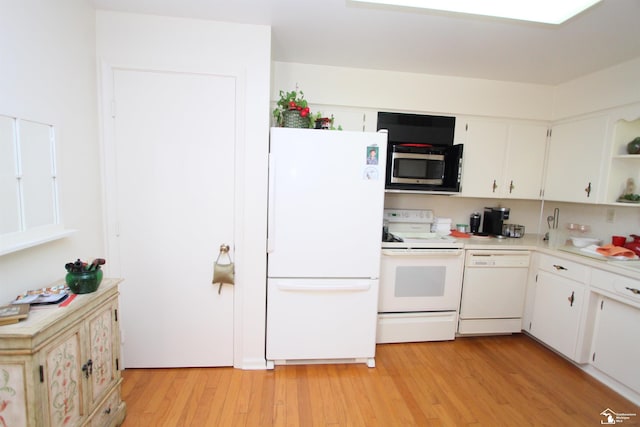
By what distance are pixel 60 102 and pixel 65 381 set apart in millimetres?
1424

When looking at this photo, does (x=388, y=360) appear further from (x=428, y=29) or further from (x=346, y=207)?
(x=428, y=29)

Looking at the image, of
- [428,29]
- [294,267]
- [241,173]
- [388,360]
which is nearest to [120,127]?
[241,173]

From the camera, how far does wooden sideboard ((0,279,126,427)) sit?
3.32ft

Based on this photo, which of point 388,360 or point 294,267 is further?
point 388,360

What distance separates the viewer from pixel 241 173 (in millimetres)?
1990

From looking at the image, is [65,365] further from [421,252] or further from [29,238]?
[421,252]

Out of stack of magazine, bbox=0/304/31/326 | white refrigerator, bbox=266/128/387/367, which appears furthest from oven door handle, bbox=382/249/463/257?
stack of magazine, bbox=0/304/31/326

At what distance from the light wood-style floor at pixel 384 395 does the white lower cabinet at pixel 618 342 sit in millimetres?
169

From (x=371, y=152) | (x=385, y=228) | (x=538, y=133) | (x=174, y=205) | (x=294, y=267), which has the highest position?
(x=538, y=133)

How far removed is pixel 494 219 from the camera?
297 centimetres

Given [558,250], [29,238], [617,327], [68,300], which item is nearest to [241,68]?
[29,238]

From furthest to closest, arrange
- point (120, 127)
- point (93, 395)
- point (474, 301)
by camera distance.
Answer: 1. point (474, 301)
2. point (120, 127)
3. point (93, 395)

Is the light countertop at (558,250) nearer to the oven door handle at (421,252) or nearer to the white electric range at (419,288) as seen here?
the oven door handle at (421,252)

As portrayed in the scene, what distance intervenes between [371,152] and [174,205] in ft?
4.83
